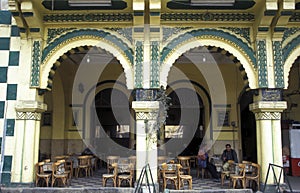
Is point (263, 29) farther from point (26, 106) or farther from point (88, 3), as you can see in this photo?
point (26, 106)

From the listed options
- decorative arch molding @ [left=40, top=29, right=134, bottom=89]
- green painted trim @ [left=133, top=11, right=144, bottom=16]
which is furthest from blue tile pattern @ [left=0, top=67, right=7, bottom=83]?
green painted trim @ [left=133, top=11, right=144, bottom=16]

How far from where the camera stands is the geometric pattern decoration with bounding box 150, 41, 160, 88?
6.61 meters

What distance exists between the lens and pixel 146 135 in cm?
643

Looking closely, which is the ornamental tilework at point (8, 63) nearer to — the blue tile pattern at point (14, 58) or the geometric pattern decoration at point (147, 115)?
the blue tile pattern at point (14, 58)

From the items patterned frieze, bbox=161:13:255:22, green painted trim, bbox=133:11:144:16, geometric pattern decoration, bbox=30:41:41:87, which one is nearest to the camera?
green painted trim, bbox=133:11:144:16

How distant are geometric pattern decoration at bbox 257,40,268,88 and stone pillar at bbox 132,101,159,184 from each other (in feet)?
7.58

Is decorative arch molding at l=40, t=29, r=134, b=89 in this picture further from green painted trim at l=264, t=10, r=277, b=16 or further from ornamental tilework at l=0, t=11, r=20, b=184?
green painted trim at l=264, t=10, r=277, b=16

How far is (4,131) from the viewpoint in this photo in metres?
6.59

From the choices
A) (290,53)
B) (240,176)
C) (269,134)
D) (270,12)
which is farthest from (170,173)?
(270,12)

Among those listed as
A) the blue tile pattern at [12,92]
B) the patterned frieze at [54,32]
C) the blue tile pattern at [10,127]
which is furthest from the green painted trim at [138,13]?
the blue tile pattern at [10,127]

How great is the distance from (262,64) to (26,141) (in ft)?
17.7

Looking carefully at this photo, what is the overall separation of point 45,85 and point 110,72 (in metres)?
3.88

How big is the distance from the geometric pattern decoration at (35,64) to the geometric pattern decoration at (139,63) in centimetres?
217

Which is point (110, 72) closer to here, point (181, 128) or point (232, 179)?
point (181, 128)
